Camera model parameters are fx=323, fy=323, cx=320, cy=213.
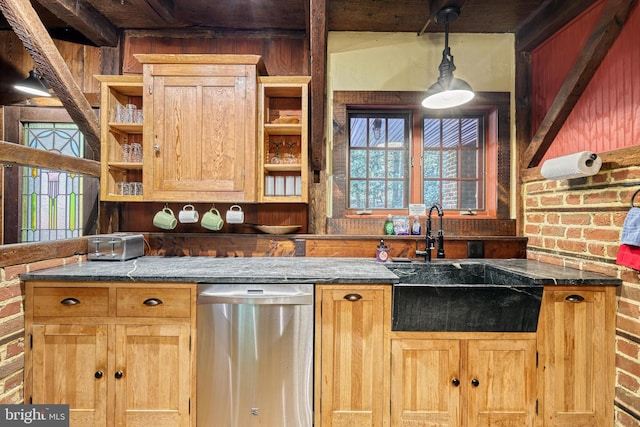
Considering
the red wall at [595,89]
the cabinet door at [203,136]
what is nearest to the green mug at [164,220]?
the cabinet door at [203,136]

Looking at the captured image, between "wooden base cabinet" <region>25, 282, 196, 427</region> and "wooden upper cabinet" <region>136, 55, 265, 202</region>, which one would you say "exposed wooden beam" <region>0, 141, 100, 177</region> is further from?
"wooden base cabinet" <region>25, 282, 196, 427</region>

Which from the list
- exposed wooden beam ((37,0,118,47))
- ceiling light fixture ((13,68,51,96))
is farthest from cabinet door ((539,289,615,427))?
ceiling light fixture ((13,68,51,96))

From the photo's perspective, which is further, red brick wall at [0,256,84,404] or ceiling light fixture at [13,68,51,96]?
ceiling light fixture at [13,68,51,96]

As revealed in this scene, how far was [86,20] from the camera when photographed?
2.20 m

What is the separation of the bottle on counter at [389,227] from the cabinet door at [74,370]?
6.05ft

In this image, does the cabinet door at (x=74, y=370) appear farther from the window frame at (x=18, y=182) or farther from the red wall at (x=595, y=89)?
the red wall at (x=595, y=89)

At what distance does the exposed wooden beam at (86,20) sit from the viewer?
6.86ft

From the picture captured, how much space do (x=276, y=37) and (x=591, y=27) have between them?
2089mm

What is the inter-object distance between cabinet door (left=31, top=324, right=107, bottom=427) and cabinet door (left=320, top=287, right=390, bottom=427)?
45.5 inches

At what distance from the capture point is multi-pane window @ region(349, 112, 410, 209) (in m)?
2.56

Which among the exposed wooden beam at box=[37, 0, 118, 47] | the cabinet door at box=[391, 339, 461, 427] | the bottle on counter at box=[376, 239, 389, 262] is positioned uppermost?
the exposed wooden beam at box=[37, 0, 118, 47]

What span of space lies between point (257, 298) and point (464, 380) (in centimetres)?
114

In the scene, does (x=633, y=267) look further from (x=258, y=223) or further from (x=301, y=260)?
(x=258, y=223)

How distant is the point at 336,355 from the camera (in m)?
1.67
